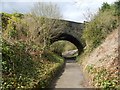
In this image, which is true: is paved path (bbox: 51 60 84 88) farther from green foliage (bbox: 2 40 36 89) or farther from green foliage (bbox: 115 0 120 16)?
green foliage (bbox: 115 0 120 16)

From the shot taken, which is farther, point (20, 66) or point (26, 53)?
point (26, 53)

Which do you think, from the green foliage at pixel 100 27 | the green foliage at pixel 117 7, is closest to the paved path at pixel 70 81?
the green foliage at pixel 100 27

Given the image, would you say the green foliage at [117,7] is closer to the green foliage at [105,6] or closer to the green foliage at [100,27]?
the green foliage at [100,27]

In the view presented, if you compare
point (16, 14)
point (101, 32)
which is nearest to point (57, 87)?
point (101, 32)

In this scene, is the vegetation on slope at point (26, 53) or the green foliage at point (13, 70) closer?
the green foliage at point (13, 70)

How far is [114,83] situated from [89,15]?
2093cm

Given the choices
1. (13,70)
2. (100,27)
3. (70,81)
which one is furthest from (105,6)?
(13,70)

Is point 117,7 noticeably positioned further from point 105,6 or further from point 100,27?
point 105,6

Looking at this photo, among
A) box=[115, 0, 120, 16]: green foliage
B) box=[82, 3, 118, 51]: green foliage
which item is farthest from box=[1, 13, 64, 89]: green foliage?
box=[115, 0, 120, 16]: green foliage

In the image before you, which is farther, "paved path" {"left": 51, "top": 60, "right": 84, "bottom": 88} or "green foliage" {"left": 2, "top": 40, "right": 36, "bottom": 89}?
"paved path" {"left": 51, "top": 60, "right": 84, "bottom": 88}

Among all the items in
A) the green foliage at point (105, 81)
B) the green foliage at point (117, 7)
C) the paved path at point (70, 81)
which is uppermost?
the green foliage at point (117, 7)

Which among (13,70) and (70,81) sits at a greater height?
(13,70)

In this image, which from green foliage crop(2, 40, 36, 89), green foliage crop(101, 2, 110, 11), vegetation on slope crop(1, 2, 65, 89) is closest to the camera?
green foliage crop(2, 40, 36, 89)

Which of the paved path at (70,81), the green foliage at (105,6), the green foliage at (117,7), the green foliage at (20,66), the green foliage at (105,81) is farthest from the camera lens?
the green foliage at (105,6)
